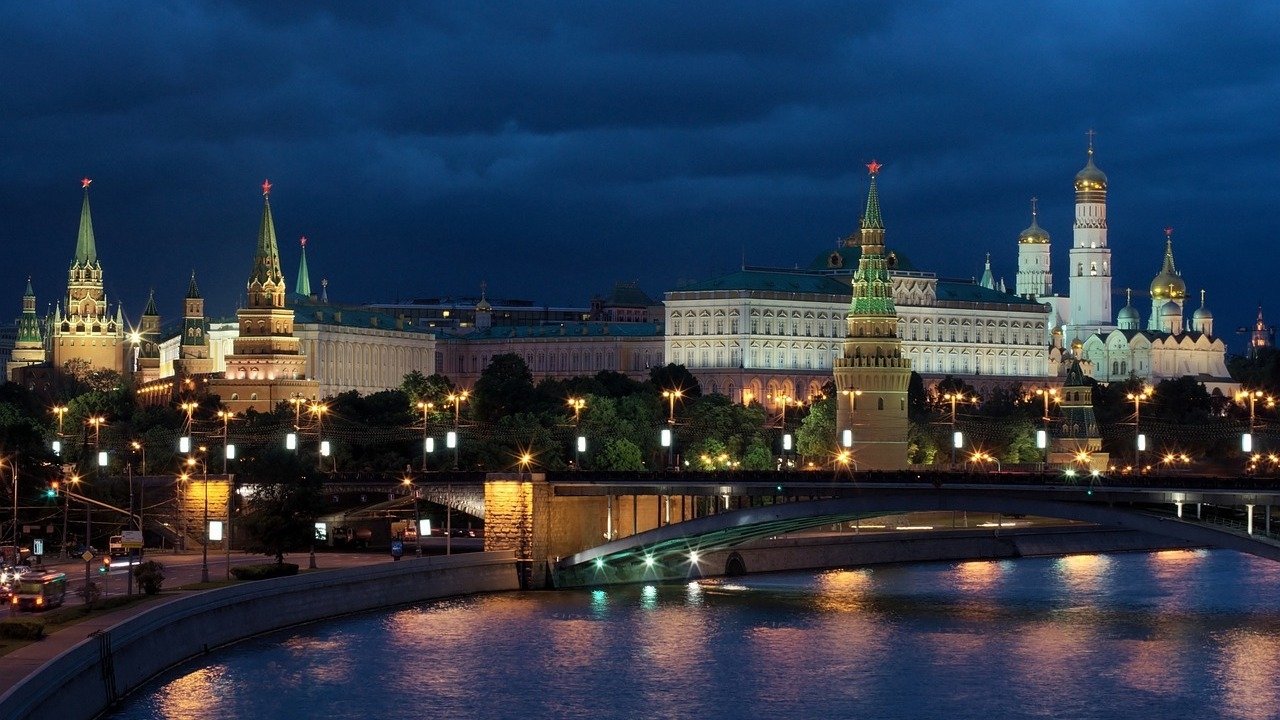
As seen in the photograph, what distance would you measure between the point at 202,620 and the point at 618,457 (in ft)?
198

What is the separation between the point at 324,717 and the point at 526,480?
32600 millimetres

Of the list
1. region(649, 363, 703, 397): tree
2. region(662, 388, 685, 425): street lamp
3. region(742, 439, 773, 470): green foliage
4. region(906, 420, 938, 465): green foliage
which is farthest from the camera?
region(649, 363, 703, 397): tree

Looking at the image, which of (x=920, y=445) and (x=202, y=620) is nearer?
(x=202, y=620)

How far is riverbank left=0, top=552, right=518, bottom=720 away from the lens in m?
56.0

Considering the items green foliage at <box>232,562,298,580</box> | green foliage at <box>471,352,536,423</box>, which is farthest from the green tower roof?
green foliage at <box>232,562,298,580</box>

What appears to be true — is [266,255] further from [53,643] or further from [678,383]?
[53,643]

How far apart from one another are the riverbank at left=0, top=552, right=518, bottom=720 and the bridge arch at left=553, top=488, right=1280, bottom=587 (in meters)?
4.46

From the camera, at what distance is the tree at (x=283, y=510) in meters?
91.7

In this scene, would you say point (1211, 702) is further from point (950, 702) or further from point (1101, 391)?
point (1101, 391)

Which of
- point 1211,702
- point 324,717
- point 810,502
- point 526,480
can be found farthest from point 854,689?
point 526,480

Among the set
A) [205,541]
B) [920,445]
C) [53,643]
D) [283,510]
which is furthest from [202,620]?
[920,445]

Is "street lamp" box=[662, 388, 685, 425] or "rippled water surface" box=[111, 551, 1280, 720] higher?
"street lamp" box=[662, 388, 685, 425]

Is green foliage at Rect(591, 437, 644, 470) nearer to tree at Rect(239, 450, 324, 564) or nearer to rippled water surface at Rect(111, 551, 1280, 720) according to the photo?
tree at Rect(239, 450, 324, 564)

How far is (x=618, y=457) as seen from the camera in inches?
5182
